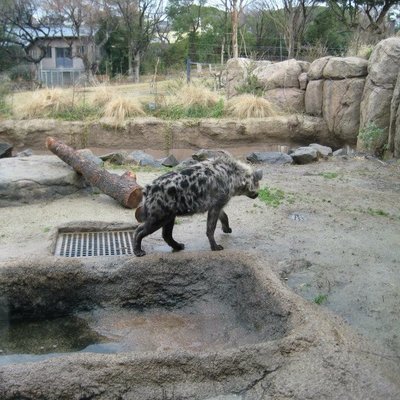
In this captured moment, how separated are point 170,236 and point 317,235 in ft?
6.12

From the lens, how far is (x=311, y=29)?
33906mm

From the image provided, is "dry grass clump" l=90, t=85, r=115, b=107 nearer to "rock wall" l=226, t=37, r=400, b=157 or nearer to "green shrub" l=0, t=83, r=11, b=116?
"green shrub" l=0, t=83, r=11, b=116

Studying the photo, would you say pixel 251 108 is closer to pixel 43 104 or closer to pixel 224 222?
pixel 43 104

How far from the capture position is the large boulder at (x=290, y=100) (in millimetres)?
16359

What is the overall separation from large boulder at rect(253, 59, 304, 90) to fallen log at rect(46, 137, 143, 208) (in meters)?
9.28

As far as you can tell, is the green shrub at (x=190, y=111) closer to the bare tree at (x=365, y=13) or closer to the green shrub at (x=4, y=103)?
the green shrub at (x=4, y=103)

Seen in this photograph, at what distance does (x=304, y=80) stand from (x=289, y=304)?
13.1 metres

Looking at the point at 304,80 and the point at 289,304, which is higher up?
the point at 304,80

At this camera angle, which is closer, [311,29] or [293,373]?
[293,373]

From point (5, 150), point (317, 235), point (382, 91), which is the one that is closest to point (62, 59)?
point (5, 150)

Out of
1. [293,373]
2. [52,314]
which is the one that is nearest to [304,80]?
[52,314]

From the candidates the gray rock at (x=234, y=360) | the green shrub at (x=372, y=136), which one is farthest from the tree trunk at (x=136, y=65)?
the gray rock at (x=234, y=360)

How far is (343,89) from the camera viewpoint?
47.8 ft

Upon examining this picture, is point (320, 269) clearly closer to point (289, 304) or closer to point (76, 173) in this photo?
point (289, 304)
